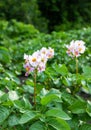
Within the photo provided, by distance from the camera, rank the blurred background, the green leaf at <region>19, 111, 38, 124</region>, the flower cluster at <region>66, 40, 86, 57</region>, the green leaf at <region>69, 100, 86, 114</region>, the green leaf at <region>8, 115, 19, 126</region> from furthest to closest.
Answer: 1. the blurred background
2. the flower cluster at <region>66, 40, 86, 57</region>
3. the green leaf at <region>69, 100, 86, 114</region>
4. the green leaf at <region>8, 115, 19, 126</region>
5. the green leaf at <region>19, 111, 38, 124</region>

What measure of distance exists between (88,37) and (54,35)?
22.0 inches

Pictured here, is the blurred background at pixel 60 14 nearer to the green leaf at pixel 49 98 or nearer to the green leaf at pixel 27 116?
the green leaf at pixel 49 98

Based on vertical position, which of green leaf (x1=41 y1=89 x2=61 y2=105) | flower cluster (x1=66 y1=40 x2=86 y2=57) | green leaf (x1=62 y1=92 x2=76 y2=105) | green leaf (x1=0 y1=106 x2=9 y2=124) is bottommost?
green leaf (x1=0 y1=106 x2=9 y2=124)

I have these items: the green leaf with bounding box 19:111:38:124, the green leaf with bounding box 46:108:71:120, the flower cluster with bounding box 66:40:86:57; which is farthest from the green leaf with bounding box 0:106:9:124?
the flower cluster with bounding box 66:40:86:57

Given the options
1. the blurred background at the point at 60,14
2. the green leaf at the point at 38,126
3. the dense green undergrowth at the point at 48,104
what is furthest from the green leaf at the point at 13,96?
the blurred background at the point at 60,14

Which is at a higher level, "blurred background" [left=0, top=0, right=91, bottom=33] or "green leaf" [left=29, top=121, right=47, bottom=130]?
"blurred background" [left=0, top=0, right=91, bottom=33]

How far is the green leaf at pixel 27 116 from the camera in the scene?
2.14m

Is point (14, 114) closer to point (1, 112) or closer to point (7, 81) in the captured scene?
point (1, 112)

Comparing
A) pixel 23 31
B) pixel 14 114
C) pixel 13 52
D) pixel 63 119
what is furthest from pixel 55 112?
pixel 23 31

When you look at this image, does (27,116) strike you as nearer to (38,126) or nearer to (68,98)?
(38,126)

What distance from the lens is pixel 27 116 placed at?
2.19 meters

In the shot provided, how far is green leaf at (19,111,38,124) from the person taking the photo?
214 centimetres

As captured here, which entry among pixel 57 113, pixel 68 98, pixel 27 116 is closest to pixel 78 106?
pixel 68 98

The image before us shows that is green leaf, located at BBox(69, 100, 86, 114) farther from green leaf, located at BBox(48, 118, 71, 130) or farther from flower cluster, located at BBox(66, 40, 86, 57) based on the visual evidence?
flower cluster, located at BBox(66, 40, 86, 57)
